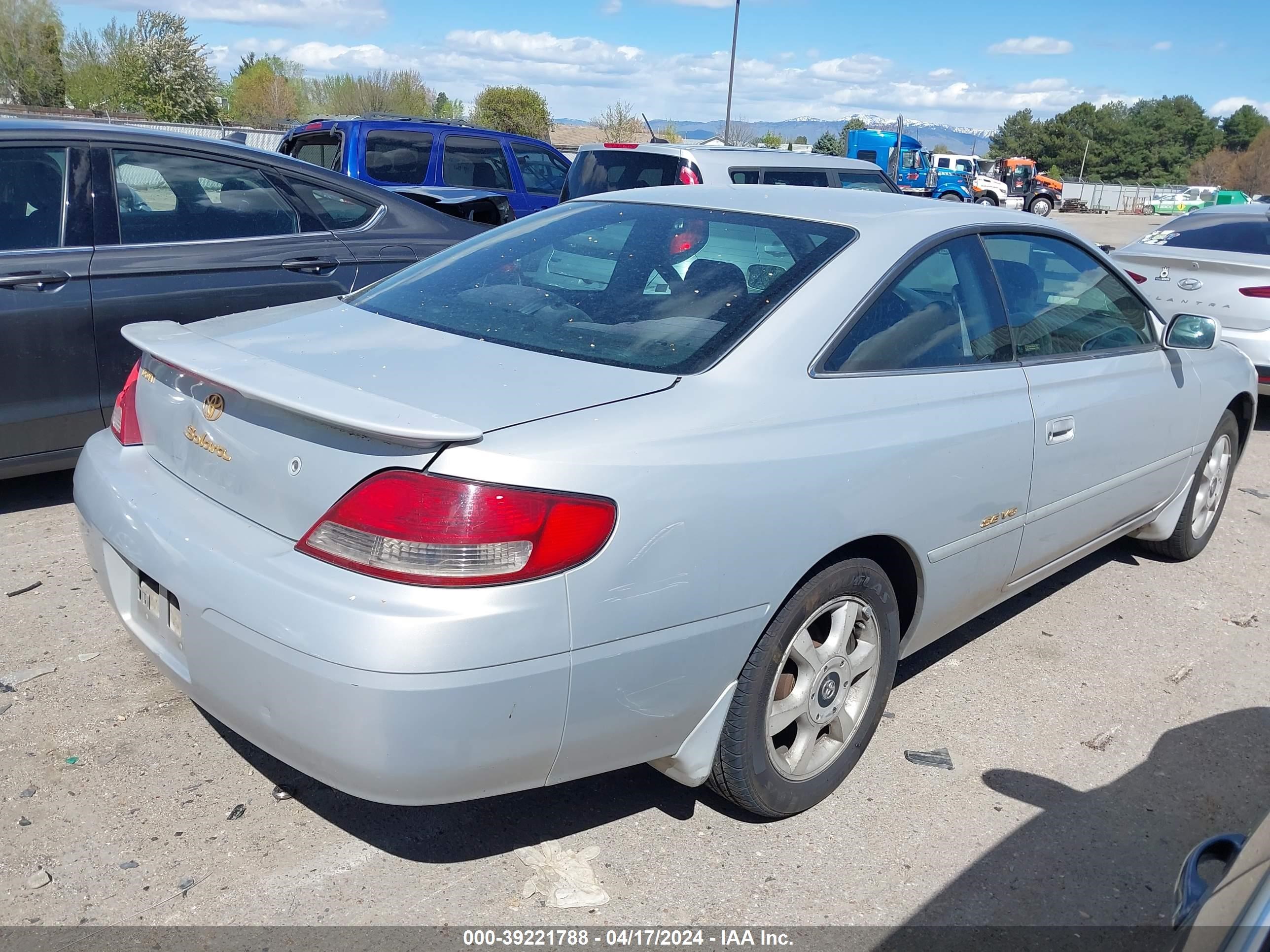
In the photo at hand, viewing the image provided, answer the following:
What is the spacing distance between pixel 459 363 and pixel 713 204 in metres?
1.22

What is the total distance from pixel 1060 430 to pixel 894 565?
837 millimetres

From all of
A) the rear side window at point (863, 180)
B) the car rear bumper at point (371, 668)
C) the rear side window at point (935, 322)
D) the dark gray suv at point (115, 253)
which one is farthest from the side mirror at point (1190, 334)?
the rear side window at point (863, 180)

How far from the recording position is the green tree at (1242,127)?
3930 inches

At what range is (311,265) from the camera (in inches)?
197

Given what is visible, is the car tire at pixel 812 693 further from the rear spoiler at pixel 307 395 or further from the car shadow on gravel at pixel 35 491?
the car shadow on gravel at pixel 35 491

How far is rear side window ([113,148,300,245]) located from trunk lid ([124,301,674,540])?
206 centimetres

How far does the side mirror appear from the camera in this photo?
4062 mm

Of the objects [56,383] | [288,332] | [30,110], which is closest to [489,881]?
[288,332]

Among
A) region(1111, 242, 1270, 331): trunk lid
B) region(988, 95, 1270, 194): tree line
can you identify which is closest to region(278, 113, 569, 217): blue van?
region(1111, 242, 1270, 331): trunk lid

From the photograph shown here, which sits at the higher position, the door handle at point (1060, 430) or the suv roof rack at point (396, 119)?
the suv roof rack at point (396, 119)

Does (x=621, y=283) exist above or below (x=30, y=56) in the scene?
below

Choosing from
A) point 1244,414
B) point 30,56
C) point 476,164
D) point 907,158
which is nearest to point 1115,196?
point 907,158

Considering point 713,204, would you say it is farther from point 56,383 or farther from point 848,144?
point 848,144

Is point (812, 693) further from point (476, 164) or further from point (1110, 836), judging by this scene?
point (476, 164)
